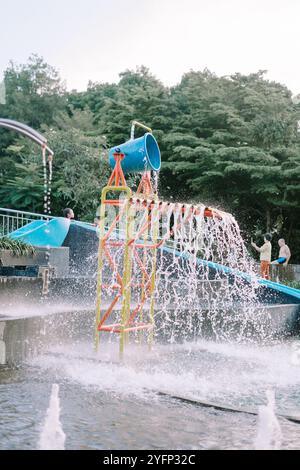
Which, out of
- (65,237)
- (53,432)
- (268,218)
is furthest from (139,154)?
(268,218)

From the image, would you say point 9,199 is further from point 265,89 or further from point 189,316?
point 189,316

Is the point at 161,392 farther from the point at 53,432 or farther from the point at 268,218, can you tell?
the point at 268,218

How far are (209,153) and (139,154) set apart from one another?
15099 mm

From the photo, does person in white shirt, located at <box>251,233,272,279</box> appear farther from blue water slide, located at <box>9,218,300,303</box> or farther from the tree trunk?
the tree trunk

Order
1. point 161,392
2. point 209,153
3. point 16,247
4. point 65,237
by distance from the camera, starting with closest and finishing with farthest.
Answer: point 161,392 < point 16,247 < point 65,237 < point 209,153

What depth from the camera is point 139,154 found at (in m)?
7.35

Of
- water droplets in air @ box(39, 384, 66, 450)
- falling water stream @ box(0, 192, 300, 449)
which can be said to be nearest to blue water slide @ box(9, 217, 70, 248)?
falling water stream @ box(0, 192, 300, 449)

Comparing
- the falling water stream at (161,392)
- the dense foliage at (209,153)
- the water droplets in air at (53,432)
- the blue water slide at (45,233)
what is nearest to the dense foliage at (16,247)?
the blue water slide at (45,233)

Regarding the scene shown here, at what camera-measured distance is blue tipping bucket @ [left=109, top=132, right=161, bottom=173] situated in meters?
7.33

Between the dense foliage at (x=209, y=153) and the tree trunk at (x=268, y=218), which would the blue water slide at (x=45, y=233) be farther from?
the tree trunk at (x=268, y=218)

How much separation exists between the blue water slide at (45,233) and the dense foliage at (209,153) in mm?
8133

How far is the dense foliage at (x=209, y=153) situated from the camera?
72.9ft

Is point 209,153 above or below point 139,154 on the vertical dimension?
above

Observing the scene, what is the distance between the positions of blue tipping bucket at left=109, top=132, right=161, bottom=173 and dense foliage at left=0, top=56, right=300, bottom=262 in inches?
562
